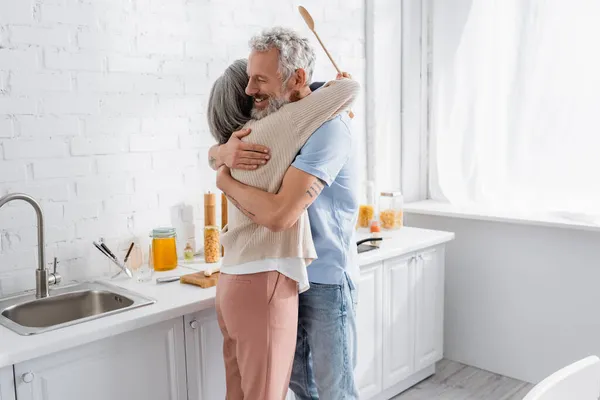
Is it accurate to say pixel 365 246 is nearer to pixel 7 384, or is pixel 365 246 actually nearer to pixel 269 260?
pixel 269 260

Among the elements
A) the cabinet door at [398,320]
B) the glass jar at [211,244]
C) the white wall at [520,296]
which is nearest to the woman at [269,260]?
the glass jar at [211,244]

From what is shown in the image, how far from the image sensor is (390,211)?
10.8ft

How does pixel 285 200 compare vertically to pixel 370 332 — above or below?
above

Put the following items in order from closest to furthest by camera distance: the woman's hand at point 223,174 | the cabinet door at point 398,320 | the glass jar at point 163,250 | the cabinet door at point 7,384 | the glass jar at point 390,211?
the cabinet door at point 7,384 < the woman's hand at point 223,174 < the glass jar at point 163,250 < the cabinet door at point 398,320 < the glass jar at point 390,211

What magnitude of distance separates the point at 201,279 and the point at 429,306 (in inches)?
57.4

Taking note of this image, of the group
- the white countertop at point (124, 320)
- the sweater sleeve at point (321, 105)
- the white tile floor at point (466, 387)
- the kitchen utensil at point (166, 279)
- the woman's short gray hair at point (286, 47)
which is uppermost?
the woman's short gray hair at point (286, 47)

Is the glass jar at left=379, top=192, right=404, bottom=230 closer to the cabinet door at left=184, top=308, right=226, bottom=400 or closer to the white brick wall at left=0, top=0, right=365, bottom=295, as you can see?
the white brick wall at left=0, top=0, right=365, bottom=295

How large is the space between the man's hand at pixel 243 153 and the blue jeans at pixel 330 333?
438 millimetres

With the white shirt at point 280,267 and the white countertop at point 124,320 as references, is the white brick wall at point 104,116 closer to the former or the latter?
the white countertop at point 124,320

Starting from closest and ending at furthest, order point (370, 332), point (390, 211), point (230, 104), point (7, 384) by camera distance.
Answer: point (7, 384) → point (230, 104) → point (370, 332) → point (390, 211)

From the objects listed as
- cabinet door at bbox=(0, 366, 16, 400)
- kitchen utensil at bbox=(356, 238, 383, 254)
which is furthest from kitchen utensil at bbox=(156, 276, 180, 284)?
kitchen utensil at bbox=(356, 238, 383, 254)

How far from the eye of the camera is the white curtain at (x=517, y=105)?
312cm

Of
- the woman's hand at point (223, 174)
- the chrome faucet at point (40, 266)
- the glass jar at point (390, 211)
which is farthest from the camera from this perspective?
the glass jar at point (390, 211)

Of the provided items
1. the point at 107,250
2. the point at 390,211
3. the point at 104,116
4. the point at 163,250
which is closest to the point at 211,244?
the point at 163,250
